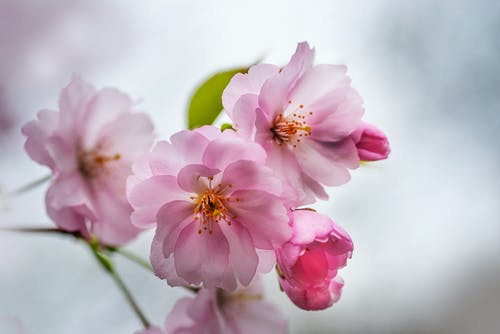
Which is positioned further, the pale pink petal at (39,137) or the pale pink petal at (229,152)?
the pale pink petal at (39,137)

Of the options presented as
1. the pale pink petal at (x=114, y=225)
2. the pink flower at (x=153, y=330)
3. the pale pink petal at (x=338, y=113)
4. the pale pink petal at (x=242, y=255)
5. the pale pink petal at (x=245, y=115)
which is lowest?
the pink flower at (x=153, y=330)

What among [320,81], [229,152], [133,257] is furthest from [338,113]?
[133,257]

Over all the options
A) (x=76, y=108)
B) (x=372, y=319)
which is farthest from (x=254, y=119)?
(x=372, y=319)

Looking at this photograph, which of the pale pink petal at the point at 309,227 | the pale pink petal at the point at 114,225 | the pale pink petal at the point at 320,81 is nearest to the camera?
the pale pink petal at the point at 309,227

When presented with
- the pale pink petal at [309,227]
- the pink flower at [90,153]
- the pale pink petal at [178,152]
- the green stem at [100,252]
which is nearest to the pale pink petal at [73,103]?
the pink flower at [90,153]

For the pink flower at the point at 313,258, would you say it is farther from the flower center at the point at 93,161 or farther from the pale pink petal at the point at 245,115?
the flower center at the point at 93,161

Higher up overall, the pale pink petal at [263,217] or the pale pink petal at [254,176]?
the pale pink petal at [254,176]

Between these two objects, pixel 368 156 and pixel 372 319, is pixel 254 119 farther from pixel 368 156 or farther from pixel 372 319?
pixel 372 319

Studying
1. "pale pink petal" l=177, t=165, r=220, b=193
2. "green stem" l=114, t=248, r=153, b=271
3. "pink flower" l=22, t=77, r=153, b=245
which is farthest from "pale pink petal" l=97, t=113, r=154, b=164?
"pale pink petal" l=177, t=165, r=220, b=193
